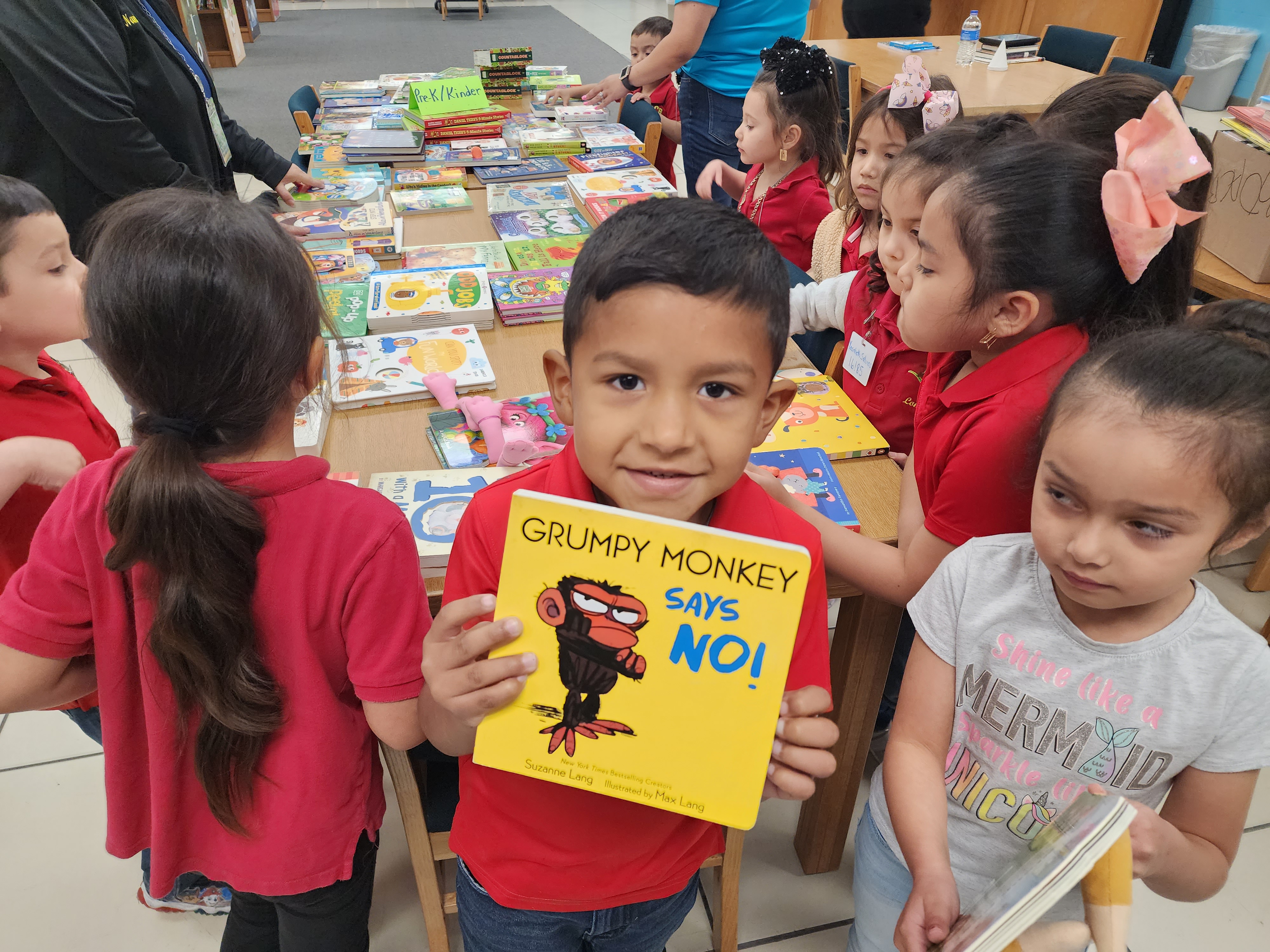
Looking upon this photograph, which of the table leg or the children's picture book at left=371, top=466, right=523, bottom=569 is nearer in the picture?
the children's picture book at left=371, top=466, right=523, bottom=569

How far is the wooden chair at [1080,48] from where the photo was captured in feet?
13.4

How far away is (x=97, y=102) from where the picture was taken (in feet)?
6.50

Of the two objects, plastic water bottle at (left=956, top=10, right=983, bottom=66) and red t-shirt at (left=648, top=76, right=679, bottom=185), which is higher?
plastic water bottle at (left=956, top=10, right=983, bottom=66)

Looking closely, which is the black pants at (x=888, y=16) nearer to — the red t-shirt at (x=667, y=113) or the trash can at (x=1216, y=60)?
the red t-shirt at (x=667, y=113)

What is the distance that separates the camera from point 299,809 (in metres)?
0.93

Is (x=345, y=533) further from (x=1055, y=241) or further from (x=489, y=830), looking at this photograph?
(x=1055, y=241)

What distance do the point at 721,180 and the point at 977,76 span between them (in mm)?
2159

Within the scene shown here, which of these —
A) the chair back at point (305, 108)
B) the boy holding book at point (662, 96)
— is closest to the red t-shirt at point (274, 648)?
the chair back at point (305, 108)

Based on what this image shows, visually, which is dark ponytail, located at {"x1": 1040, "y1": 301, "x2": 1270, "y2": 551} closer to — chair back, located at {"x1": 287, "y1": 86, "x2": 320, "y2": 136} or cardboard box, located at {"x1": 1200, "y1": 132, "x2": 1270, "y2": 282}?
cardboard box, located at {"x1": 1200, "y1": 132, "x2": 1270, "y2": 282}

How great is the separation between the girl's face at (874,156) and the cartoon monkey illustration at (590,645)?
157cm

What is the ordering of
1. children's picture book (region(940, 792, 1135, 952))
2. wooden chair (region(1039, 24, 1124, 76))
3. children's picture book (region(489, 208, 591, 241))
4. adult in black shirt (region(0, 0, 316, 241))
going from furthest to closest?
wooden chair (region(1039, 24, 1124, 76)) → children's picture book (region(489, 208, 591, 241)) → adult in black shirt (region(0, 0, 316, 241)) → children's picture book (region(940, 792, 1135, 952))

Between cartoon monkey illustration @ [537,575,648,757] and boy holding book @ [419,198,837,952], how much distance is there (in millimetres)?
36

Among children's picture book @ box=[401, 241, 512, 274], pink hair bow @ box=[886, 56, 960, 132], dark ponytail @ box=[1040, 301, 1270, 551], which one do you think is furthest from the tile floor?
→ pink hair bow @ box=[886, 56, 960, 132]

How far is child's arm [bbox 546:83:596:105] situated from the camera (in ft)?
10.7
